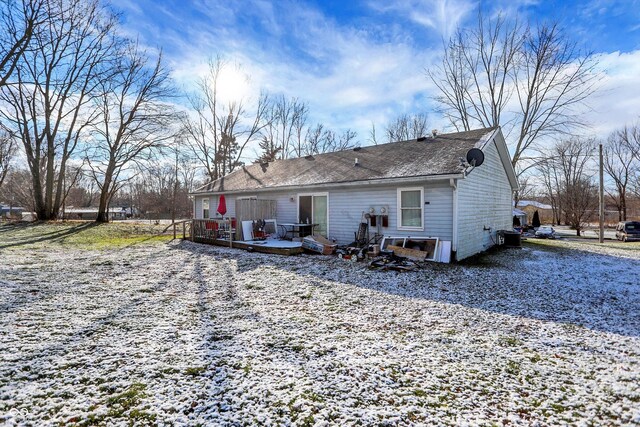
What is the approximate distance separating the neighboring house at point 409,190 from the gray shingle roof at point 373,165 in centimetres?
3

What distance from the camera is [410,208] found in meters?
9.13

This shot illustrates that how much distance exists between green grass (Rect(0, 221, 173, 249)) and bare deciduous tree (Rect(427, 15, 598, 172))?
22.0m

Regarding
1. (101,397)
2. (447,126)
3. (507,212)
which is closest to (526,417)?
(101,397)

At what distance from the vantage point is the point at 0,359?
2920 mm

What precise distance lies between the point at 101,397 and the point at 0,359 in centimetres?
147

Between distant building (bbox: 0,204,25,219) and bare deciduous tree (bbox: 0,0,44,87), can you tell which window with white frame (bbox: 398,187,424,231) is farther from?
distant building (bbox: 0,204,25,219)

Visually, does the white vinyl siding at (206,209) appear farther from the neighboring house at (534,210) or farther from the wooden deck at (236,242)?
the neighboring house at (534,210)

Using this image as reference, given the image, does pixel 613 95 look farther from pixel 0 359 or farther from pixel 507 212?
pixel 0 359

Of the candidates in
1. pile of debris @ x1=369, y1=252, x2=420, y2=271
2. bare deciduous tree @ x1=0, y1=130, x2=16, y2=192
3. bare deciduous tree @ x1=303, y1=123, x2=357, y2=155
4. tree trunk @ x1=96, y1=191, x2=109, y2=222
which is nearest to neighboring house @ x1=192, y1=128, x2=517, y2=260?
pile of debris @ x1=369, y1=252, x2=420, y2=271

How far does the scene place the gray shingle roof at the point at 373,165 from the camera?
931cm

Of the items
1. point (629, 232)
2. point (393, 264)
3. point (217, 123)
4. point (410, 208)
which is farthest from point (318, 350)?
point (217, 123)

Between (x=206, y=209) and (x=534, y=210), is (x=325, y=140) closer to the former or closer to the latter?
(x=206, y=209)

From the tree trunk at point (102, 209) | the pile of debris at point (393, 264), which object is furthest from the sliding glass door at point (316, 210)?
the tree trunk at point (102, 209)

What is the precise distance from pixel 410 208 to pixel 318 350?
6679 mm
